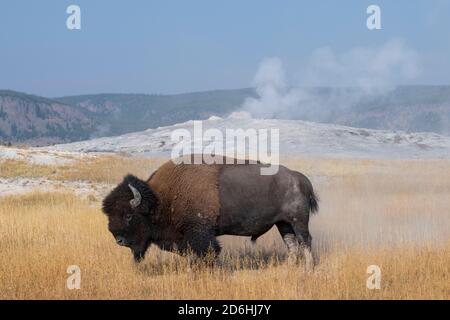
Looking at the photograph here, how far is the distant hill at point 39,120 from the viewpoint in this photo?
5886 inches

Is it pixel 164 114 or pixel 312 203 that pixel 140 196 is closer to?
pixel 312 203

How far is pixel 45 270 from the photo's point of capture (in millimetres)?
7473

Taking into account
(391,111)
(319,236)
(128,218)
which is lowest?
(319,236)

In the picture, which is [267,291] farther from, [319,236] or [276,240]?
[319,236]

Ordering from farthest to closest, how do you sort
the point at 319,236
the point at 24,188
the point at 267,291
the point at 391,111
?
1. the point at 391,111
2. the point at 24,188
3. the point at 319,236
4. the point at 267,291

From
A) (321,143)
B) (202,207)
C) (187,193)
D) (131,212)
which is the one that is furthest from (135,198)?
(321,143)

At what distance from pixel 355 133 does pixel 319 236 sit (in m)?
40.4

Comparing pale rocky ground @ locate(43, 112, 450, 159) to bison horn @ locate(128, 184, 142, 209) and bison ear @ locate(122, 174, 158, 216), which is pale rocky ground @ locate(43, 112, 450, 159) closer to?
bison ear @ locate(122, 174, 158, 216)

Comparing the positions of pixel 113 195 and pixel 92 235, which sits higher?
pixel 113 195

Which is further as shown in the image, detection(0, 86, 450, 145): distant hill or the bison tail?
Result: detection(0, 86, 450, 145): distant hill

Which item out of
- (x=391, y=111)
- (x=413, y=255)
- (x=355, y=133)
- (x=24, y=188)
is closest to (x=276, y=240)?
(x=413, y=255)

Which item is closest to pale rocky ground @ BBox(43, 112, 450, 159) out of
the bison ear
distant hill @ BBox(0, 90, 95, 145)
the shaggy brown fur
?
the shaggy brown fur

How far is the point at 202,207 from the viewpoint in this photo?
301 inches

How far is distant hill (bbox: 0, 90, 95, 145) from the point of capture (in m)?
150
